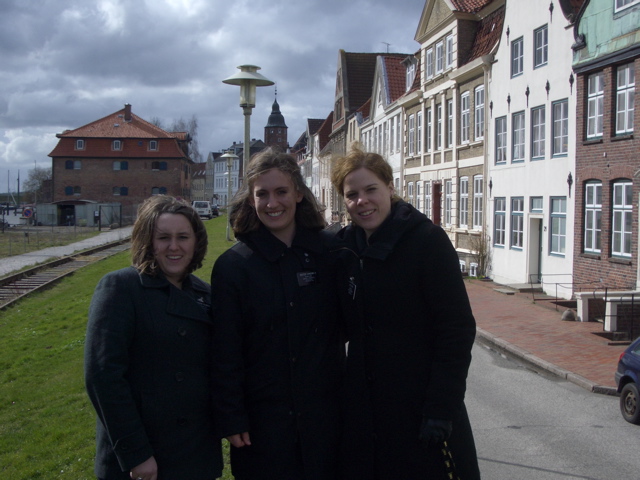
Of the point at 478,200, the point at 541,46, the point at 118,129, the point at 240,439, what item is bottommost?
the point at 240,439

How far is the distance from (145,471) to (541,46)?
2015 centimetres

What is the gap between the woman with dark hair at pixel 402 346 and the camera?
3070 mm

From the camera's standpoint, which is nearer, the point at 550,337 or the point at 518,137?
the point at 550,337

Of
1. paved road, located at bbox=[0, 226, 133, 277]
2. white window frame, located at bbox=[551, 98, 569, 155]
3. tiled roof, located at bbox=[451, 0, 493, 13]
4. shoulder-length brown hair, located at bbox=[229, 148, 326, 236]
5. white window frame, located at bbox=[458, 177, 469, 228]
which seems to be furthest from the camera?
paved road, located at bbox=[0, 226, 133, 277]

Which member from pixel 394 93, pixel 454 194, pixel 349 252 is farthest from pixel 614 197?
pixel 394 93

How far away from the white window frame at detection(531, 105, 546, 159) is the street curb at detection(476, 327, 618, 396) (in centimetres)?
831

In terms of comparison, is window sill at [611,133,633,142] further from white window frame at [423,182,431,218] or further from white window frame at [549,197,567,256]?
white window frame at [423,182,431,218]

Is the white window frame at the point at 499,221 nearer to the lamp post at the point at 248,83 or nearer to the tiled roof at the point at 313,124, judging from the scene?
the lamp post at the point at 248,83

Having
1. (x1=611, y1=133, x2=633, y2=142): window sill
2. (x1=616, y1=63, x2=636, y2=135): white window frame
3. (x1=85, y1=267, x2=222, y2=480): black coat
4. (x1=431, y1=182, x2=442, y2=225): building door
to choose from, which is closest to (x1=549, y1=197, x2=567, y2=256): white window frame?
(x1=611, y1=133, x2=633, y2=142): window sill

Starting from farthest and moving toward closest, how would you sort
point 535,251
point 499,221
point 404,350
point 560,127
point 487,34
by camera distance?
point 487,34
point 499,221
point 535,251
point 560,127
point 404,350

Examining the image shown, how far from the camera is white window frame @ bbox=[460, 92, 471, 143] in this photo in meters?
26.0

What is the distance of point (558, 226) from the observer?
19.2m

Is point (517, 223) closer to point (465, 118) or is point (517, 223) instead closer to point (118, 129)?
point (465, 118)

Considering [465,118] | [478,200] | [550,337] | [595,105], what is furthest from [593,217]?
[465,118]
